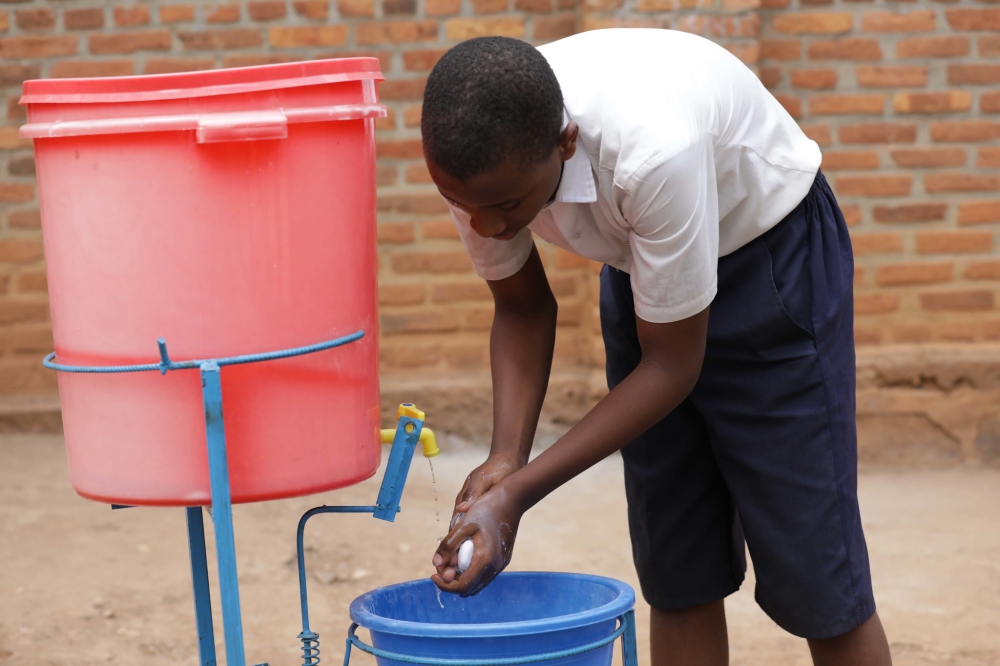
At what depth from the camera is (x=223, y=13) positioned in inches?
141

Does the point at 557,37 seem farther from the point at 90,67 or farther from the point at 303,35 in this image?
the point at 90,67

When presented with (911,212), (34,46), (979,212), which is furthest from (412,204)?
(979,212)

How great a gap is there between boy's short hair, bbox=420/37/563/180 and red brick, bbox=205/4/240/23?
2467 mm

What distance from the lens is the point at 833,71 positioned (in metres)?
3.68

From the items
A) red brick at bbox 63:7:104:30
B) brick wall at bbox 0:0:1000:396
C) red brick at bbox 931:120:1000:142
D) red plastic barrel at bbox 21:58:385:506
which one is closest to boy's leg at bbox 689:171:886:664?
red plastic barrel at bbox 21:58:385:506

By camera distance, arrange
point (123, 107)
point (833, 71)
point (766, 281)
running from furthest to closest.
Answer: point (833, 71)
point (766, 281)
point (123, 107)

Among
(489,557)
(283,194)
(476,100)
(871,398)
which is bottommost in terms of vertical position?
(871,398)

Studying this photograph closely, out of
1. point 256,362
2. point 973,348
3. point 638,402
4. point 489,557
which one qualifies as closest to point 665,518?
point 638,402

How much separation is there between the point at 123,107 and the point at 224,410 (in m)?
0.42

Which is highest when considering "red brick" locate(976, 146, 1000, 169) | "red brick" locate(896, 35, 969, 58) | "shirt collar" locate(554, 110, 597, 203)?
"red brick" locate(896, 35, 969, 58)

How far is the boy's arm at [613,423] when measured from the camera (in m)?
1.46

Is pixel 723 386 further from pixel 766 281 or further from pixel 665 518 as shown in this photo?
pixel 665 518

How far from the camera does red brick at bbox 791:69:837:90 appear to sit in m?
3.68

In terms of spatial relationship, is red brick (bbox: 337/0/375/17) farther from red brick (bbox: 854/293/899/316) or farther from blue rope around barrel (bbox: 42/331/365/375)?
blue rope around barrel (bbox: 42/331/365/375)
